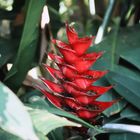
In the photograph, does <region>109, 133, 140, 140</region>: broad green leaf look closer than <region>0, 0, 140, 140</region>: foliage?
No

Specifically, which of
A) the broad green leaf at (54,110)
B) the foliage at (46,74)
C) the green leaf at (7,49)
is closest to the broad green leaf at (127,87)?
the foliage at (46,74)

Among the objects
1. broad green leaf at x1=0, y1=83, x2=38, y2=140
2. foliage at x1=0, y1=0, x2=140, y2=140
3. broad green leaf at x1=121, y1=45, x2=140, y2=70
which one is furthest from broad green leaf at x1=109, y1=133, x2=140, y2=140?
broad green leaf at x1=0, y1=83, x2=38, y2=140

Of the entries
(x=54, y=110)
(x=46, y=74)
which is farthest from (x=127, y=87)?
(x=46, y=74)

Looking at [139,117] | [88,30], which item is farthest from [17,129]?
[88,30]

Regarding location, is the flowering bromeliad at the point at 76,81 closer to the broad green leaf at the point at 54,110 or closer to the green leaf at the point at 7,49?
the broad green leaf at the point at 54,110

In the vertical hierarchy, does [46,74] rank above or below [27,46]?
below

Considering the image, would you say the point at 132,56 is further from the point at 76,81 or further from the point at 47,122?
the point at 47,122

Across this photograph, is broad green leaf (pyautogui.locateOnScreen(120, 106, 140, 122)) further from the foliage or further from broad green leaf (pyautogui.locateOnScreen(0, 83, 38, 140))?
broad green leaf (pyautogui.locateOnScreen(0, 83, 38, 140))
